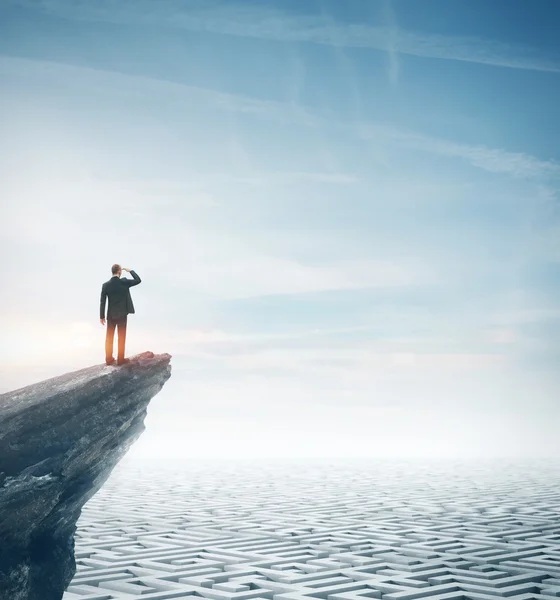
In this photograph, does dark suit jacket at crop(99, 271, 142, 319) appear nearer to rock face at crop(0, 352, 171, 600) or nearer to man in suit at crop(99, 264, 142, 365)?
man in suit at crop(99, 264, 142, 365)

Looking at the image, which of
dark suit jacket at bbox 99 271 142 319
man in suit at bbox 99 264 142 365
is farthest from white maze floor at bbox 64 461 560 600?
dark suit jacket at bbox 99 271 142 319

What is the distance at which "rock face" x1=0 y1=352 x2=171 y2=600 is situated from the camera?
5.35 m

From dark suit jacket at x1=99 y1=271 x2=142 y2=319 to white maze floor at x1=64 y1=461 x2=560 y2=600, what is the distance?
238 centimetres

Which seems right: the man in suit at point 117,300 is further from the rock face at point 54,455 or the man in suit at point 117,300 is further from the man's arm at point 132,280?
the rock face at point 54,455

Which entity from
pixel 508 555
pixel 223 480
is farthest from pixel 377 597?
pixel 223 480

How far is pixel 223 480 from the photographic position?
60.3 feet

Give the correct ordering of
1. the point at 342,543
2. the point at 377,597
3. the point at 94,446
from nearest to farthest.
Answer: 1. the point at 94,446
2. the point at 377,597
3. the point at 342,543

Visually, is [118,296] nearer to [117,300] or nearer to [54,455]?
[117,300]

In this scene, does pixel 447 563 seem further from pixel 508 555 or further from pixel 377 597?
pixel 377 597

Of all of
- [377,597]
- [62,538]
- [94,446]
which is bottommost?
[377,597]

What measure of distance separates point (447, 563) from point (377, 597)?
5.61 feet

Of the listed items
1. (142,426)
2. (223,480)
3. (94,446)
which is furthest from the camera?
(223,480)

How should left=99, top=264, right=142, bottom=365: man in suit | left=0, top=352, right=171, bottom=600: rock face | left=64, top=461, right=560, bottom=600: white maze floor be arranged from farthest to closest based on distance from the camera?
left=64, top=461, right=560, bottom=600: white maze floor < left=99, top=264, right=142, bottom=365: man in suit < left=0, top=352, right=171, bottom=600: rock face

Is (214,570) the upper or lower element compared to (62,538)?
lower
